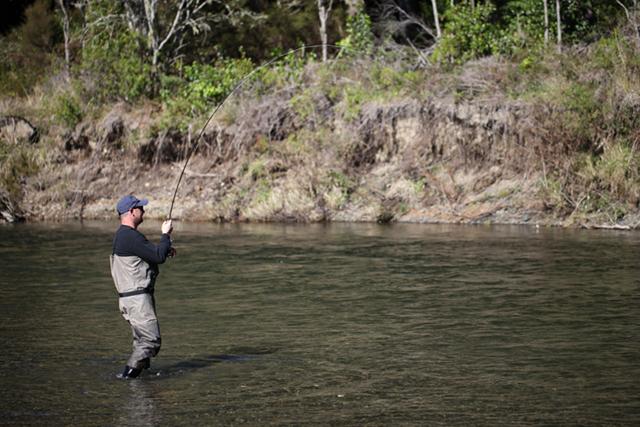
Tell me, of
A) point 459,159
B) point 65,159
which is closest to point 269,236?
point 459,159

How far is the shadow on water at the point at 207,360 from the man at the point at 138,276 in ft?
1.60

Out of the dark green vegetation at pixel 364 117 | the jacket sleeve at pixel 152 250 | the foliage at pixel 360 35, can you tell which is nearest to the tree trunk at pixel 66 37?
the dark green vegetation at pixel 364 117

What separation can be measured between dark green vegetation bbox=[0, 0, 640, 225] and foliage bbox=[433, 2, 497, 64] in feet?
0.19

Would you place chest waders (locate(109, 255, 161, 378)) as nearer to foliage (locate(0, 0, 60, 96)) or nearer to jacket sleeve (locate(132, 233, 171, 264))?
jacket sleeve (locate(132, 233, 171, 264))

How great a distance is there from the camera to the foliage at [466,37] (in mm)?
29062

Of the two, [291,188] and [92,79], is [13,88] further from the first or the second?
[291,188]

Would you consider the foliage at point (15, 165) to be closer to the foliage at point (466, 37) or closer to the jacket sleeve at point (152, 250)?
the foliage at point (466, 37)

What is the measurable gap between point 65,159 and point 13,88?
451 centimetres

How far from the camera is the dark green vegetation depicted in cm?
2448

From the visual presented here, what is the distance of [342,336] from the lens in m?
11.7

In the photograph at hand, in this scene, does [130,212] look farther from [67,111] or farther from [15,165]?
[67,111]

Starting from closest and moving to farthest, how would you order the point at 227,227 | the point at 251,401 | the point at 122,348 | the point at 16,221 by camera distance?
the point at 251,401 < the point at 122,348 < the point at 227,227 < the point at 16,221

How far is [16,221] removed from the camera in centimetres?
2795

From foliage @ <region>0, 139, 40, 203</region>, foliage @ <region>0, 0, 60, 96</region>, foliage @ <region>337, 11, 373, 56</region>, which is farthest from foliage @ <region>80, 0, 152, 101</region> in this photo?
foliage @ <region>337, 11, 373, 56</region>
